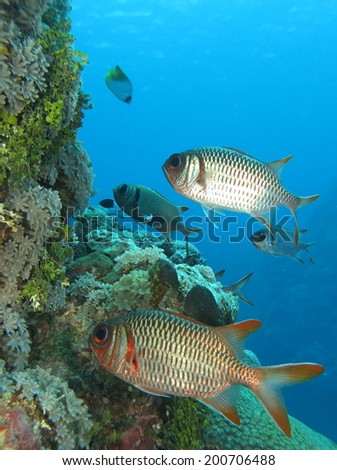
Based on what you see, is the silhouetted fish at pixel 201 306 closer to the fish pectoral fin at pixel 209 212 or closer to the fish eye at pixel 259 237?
the fish pectoral fin at pixel 209 212

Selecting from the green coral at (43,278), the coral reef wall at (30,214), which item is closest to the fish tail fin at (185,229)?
the coral reef wall at (30,214)

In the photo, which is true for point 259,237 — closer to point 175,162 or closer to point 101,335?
point 175,162

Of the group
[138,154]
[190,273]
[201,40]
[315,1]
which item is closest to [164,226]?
[190,273]

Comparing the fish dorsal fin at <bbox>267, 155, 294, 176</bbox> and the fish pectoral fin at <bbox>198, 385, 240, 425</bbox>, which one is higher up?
the fish dorsal fin at <bbox>267, 155, 294, 176</bbox>

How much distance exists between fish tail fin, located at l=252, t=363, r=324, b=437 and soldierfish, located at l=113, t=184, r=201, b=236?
3515mm

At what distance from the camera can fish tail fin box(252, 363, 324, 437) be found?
8.05 feet

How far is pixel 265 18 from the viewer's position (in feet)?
196

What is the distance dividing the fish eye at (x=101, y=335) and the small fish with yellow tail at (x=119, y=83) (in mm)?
6374

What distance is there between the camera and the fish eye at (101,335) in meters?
2.89

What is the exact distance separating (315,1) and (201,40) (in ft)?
71.7

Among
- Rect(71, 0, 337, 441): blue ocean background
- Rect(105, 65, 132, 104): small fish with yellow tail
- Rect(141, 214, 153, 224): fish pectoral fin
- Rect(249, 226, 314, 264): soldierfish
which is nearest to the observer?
Rect(141, 214, 153, 224): fish pectoral fin

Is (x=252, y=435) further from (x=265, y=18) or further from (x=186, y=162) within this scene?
(x=265, y=18)

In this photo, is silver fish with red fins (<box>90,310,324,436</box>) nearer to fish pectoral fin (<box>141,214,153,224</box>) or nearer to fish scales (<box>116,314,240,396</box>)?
fish scales (<box>116,314,240,396</box>)

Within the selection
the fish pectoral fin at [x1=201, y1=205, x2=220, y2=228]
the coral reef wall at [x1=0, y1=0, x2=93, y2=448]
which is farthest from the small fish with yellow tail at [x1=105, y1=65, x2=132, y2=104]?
the fish pectoral fin at [x1=201, y1=205, x2=220, y2=228]
